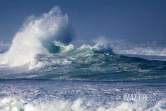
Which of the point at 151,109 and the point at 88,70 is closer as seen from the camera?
the point at 151,109

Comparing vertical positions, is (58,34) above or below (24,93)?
above

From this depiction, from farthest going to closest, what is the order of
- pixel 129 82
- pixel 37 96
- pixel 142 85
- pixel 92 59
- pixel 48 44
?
pixel 48 44, pixel 92 59, pixel 129 82, pixel 142 85, pixel 37 96

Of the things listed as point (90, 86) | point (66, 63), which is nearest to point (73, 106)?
point (90, 86)

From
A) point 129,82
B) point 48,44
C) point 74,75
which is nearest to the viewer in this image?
point 129,82

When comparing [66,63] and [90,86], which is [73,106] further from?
[66,63]

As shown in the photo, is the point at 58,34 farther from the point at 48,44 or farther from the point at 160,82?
the point at 160,82

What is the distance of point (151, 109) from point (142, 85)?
4.07 m

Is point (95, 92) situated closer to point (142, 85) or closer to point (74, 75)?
point (142, 85)

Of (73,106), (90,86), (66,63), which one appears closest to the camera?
(73,106)

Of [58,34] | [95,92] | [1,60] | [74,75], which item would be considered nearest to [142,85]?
[95,92]

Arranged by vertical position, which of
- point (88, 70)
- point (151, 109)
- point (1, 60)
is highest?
point (1, 60)

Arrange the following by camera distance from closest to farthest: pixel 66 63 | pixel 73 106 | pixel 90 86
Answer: pixel 73 106 → pixel 90 86 → pixel 66 63

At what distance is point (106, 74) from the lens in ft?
52.3

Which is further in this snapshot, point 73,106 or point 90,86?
point 90,86
